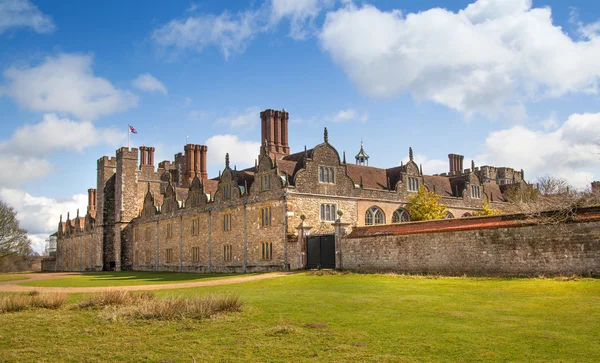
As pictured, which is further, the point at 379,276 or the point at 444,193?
the point at 444,193

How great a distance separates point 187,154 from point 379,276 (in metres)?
37.9

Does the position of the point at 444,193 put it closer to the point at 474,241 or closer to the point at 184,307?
the point at 474,241

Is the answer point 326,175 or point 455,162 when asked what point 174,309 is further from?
point 455,162

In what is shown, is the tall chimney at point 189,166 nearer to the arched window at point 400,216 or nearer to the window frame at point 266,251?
the window frame at point 266,251

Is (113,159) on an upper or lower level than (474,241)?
upper

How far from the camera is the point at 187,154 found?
58969 mm

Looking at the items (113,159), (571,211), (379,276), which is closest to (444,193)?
(379,276)

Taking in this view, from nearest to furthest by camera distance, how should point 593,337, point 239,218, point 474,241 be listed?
point 593,337 < point 474,241 < point 239,218

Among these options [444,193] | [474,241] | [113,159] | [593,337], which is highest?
[113,159]

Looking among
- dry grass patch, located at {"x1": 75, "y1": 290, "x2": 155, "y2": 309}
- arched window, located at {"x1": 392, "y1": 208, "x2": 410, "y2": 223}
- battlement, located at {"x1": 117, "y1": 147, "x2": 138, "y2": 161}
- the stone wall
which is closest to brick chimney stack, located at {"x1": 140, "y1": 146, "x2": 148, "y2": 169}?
battlement, located at {"x1": 117, "y1": 147, "x2": 138, "y2": 161}

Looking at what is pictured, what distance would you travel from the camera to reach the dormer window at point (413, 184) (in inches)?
1742

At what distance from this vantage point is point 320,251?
32.4 metres

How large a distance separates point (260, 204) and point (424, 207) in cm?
1220

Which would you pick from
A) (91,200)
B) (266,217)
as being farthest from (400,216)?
(91,200)
